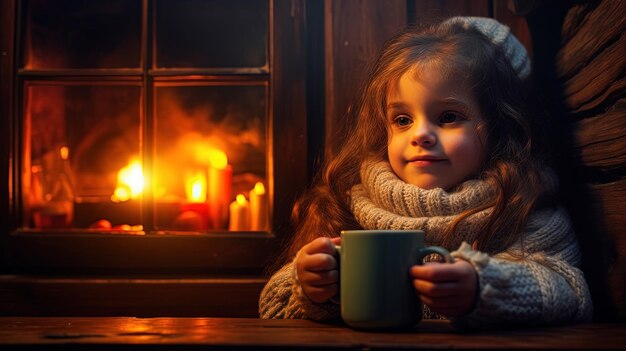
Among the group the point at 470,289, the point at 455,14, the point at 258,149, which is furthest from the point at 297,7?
the point at 258,149

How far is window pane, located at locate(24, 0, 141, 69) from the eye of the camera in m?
1.60

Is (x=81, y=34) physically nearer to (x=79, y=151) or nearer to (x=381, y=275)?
(x=79, y=151)

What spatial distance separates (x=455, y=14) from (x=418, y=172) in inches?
18.2

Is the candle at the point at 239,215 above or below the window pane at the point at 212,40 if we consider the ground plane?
below

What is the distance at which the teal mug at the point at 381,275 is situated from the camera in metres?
0.85

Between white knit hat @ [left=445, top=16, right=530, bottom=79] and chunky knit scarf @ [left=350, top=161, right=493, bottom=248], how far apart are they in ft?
0.92

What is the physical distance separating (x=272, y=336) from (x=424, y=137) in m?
0.46

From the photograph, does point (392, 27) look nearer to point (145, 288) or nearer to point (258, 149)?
point (145, 288)

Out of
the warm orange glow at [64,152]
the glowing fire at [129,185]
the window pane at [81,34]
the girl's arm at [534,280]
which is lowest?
the girl's arm at [534,280]

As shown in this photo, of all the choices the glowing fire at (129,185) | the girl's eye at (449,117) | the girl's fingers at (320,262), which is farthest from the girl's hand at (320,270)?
the glowing fire at (129,185)

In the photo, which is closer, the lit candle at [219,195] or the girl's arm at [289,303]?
the girl's arm at [289,303]

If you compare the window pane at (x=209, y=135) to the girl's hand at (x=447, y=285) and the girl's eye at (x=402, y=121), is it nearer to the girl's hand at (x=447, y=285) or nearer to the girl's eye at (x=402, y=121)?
the girl's eye at (x=402, y=121)

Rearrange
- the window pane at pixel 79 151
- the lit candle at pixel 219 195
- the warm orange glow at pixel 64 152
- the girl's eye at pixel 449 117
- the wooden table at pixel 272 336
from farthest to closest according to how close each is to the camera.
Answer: the warm orange glow at pixel 64 152, the lit candle at pixel 219 195, the window pane at pixel 79 151, the girl's eye at pixel 449 117, the wooden table at pixel 272 336

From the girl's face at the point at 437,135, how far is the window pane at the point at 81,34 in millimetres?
759
